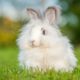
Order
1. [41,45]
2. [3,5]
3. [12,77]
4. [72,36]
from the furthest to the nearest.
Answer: [3,5] < [72,36] < [41,45] < [12,77]

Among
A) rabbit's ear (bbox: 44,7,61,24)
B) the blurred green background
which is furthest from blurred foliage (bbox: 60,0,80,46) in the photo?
rabbit's ear (bbox: 44,7,61,24)

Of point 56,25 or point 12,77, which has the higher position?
point 56,25

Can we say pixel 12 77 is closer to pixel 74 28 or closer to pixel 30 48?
pixel 30 48

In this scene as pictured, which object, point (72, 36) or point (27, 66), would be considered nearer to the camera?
point (27, 66)

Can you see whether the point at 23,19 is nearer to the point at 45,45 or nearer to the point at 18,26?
the point at 18,26

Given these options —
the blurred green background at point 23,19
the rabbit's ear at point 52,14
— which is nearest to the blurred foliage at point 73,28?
the blurred green background at point 23,19

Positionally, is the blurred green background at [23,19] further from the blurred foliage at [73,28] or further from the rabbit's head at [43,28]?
the rabbit's head at [43,28]

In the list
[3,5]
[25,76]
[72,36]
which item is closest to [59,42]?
[25,76]

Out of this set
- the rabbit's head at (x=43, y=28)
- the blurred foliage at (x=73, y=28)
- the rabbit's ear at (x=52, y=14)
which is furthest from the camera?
the blurred foliage at (x=73, y=28)
